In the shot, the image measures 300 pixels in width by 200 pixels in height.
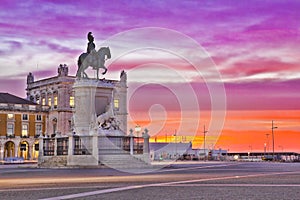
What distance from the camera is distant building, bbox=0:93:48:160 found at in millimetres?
104806

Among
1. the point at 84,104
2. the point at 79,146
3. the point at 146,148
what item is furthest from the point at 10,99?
the point at 79,146

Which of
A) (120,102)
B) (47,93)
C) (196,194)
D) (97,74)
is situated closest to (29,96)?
(47,93)

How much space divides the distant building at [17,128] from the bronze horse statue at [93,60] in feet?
186

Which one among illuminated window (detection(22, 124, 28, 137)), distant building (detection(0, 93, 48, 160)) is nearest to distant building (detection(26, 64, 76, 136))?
distant building (detection(0, 93, 48, 160))

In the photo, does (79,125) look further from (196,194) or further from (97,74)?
(196,194)

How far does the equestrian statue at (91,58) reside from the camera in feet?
162

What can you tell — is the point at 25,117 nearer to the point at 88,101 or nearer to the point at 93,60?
the point at 93,60

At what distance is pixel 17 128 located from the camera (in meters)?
107

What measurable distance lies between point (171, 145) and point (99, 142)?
261 feet

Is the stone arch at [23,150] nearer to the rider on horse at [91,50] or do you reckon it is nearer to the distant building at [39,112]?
the distant building at [39,112]

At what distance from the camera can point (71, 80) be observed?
11619cm

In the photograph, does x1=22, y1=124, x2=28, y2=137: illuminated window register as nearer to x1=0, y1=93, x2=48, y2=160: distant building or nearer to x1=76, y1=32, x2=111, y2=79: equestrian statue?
x1=0, y1=93, x2=48, y2=160: distant building

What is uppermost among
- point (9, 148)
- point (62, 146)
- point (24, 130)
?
point (24, 130)

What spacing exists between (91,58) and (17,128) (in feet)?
201
